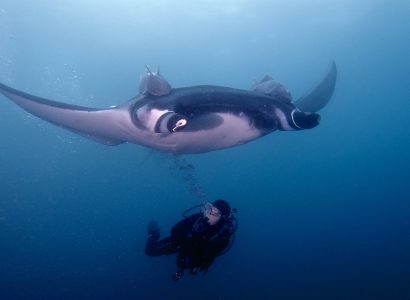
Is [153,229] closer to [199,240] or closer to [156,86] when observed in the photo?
[199,240]

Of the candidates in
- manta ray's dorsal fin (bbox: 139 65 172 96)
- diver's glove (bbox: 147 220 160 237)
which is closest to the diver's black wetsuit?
diver's glove (bbox: 147 220 160 237)

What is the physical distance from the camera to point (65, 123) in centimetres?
467

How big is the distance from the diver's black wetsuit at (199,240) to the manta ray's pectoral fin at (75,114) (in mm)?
1739

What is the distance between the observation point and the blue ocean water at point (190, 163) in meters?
19.4

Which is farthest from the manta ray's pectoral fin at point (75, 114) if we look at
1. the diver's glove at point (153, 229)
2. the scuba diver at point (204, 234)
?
the diver's glove at point (153, 229)

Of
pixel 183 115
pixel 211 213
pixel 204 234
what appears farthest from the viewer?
pixel 204 234

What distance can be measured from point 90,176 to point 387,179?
45352mm

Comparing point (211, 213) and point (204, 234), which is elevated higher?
point (211, 213)

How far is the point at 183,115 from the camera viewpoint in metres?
3.35

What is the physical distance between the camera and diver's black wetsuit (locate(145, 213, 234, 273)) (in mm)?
5141

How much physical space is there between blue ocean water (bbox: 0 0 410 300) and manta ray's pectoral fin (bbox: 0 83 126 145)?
262 centimetres

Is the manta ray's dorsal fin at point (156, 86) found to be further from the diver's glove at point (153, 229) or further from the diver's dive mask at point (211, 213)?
the diver's glove at point (153, 229)

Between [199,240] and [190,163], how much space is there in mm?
24939

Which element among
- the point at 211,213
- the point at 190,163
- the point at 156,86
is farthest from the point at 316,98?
the point at 190,163
